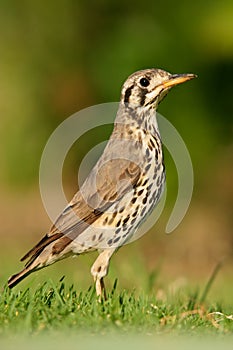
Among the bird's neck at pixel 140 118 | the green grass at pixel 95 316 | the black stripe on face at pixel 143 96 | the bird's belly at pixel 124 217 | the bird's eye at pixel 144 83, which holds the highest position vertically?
the bird's eye at pixel 144 83

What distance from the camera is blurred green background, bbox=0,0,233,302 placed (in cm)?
1293

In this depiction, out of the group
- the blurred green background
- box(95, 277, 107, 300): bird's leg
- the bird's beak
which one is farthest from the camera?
the blurred green background

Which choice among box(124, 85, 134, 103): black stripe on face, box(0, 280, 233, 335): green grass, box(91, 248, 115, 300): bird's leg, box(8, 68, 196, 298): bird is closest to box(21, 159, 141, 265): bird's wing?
box(8, 68, 196, 298): bird

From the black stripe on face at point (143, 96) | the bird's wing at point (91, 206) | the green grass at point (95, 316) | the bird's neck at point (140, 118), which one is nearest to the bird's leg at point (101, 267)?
the bird's wing at point (91, 206)

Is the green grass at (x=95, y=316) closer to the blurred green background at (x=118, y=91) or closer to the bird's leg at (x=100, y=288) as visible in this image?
the bird's leg at (x=100, y=288)

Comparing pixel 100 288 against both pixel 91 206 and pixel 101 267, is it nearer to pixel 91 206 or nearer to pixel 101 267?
pixel 101 267

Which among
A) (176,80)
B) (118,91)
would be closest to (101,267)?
(176,80)

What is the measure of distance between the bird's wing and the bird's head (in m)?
0.61

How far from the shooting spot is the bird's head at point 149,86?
7477 millimetres

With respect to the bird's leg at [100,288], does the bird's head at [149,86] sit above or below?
above

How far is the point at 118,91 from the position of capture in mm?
13180

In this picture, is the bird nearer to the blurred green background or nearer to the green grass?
the green grass

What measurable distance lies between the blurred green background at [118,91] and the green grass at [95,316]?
5132mm

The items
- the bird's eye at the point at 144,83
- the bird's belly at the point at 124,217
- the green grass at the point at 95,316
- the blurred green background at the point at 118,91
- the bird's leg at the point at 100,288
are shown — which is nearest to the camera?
the green grass at the point at 95,316
